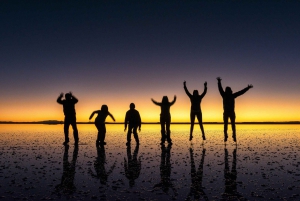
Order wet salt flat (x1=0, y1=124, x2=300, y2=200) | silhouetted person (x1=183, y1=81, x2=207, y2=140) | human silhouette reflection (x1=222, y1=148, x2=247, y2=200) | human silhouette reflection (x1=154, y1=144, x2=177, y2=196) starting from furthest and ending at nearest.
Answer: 1. silhouetted person (x1=183, y1=81, x2=207, y2=140)
2. human silhouette reflection (x1=154, y1=144, x2=177, y2=196)
3. wet salt flat (x1=0, y1=124, x2=300, y2=200)
4. human silhouette reflection (x1=222, y1=148, x2=247, y2=200)

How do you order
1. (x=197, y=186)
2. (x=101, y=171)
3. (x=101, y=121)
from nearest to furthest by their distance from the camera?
(x=197, y=186)
(x=101, y=171)
(x=101, y=121)

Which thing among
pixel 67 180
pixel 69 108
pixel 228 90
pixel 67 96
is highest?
pixel 228 90

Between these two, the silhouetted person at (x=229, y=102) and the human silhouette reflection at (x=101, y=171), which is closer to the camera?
the human silhouette reflection at (x=101, y=171)

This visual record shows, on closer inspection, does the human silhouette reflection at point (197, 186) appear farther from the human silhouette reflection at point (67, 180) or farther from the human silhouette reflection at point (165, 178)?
the human silhouette reflection at point (67, 180)

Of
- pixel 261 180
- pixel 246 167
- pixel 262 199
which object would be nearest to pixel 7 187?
pixel 262 199

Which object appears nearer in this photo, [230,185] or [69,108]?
[230,185]

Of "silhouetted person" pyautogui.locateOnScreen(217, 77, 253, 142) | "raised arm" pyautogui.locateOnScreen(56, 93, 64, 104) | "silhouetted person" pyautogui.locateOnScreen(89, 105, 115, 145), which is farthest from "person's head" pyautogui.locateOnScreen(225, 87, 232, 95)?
"raised arm" pyautogui.locateOnScreen(56, 93, 64, 104)

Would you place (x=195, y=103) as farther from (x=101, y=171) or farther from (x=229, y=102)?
(x=101, y=171)

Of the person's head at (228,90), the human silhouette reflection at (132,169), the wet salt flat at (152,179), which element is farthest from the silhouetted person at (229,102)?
the human silhouette reflection at (132,169)

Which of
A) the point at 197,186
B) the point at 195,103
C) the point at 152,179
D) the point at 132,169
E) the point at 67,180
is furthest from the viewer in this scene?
the point at 195,103

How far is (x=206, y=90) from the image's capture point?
15.8 metres

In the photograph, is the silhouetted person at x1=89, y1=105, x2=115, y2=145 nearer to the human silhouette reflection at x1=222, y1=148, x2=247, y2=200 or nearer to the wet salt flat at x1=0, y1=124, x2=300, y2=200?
the wet salt flat at x1=0, y1=124, x2=300, y2=200

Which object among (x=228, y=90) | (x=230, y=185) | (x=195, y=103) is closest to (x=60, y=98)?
(x=195, y=103)

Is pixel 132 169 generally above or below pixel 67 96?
below
